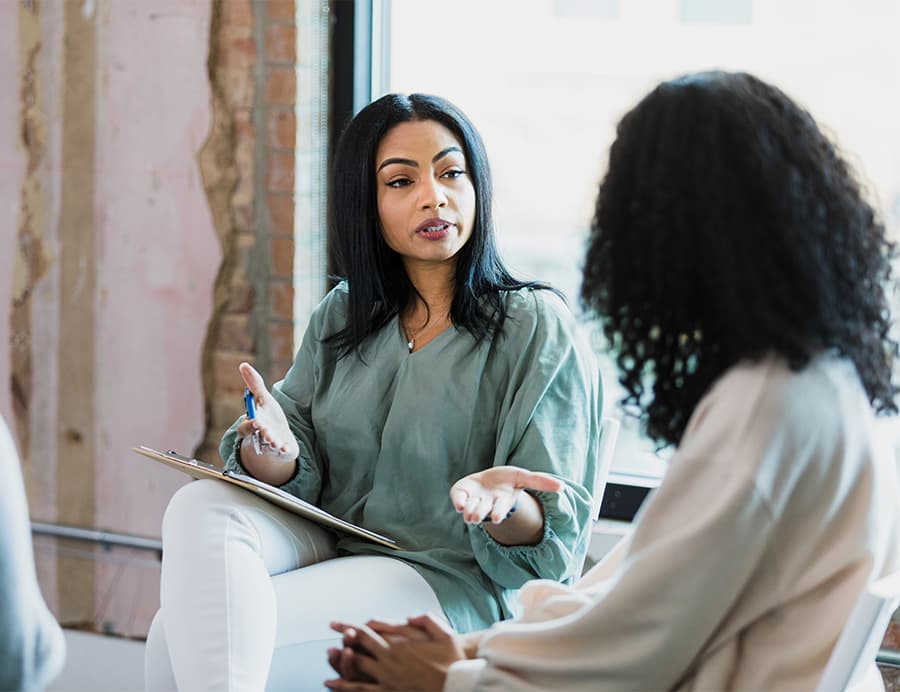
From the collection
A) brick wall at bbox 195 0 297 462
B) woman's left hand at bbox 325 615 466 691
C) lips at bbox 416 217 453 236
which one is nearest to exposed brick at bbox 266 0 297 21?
brick wall at bbox 195 0 297 462

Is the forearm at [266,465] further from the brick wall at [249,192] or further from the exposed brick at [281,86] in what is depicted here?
the exposed brick at [281,86]

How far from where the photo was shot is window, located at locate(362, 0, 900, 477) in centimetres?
209

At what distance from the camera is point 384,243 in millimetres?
1979

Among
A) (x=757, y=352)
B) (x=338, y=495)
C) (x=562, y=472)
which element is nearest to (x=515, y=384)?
(x=562, y=472)

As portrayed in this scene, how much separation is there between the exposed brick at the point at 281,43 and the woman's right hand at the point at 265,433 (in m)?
0.85

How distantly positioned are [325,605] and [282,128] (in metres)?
1.13

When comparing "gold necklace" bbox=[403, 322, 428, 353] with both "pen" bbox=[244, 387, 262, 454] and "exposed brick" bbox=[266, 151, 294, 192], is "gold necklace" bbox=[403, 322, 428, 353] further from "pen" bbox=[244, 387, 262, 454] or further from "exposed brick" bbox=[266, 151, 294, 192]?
"exposed brick" bbox=[266, 151, 294, 192]

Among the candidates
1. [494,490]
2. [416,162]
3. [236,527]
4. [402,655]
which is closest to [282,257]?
[416,162]

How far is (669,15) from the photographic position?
7.22 ft

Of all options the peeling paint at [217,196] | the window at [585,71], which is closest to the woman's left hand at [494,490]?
the window at [585,71]

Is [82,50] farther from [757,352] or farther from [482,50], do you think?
Answer: [757,352]

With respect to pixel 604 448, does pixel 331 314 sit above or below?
above

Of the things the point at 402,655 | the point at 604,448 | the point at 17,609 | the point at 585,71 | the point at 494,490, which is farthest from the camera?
the point at 585,71

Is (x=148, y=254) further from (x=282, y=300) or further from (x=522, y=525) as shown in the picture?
(x=522, y=525)
